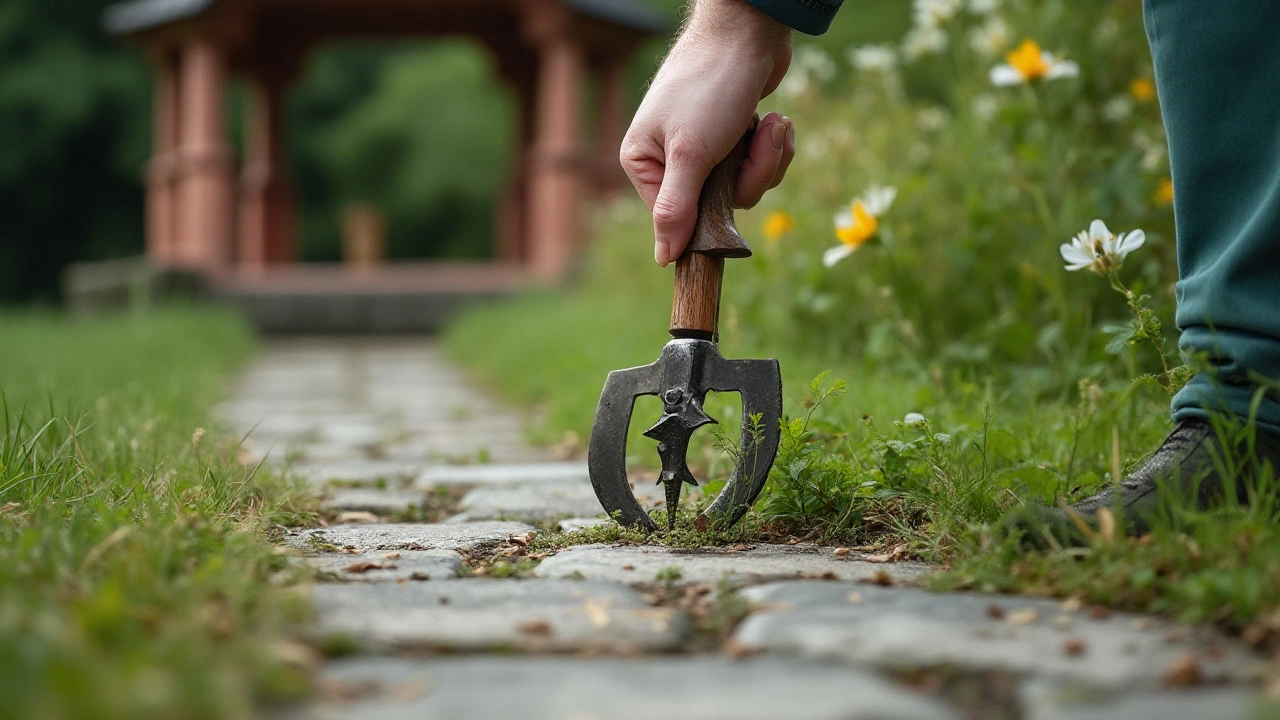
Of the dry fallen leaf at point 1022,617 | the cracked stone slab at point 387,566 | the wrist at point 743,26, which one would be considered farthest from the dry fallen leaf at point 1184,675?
the wrist at point 743,26

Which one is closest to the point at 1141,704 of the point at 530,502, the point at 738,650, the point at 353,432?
the point at 738,650

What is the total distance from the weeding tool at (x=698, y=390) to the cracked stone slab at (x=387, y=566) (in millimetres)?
266

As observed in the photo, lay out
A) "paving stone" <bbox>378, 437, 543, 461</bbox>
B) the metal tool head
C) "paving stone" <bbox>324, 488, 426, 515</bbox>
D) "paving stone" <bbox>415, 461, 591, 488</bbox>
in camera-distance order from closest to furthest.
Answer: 1. the metal tool head
2. "paving stone" <bbox>324, 488, 426, 515</bbox>
3. "paving stone" <bbox>415, 461, 591, 488</bbox>
4. "paving stone" <bbox>378, 437, 543, 461</bbox>

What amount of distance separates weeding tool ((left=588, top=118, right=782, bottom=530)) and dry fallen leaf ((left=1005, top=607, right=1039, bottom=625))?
51 centimetres

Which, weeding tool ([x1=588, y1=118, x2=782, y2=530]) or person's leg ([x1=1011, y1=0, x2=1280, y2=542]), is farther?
weeding tool ([x1=588, y1=118, x2=782, y2=530])

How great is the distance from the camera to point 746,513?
1866mm

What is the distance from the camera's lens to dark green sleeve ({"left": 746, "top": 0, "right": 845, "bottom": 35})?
184 cm

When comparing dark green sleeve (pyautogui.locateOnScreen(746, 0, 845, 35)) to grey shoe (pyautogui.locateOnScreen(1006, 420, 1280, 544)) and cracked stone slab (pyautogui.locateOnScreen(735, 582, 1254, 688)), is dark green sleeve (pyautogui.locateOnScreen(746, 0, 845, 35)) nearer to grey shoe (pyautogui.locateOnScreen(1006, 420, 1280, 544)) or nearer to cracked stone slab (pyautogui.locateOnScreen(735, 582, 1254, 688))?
grey shoe (pyautogui.locateOnScreen(1006, 420, 1280, 544))

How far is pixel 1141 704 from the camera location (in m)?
1.01

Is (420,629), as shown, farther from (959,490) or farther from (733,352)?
(733,352)

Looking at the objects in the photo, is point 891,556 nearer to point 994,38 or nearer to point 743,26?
point 743,26

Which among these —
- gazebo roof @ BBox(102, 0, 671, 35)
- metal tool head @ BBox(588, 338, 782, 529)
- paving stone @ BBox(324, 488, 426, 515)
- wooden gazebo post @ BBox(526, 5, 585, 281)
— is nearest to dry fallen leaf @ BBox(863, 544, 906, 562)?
metal tool head @ BBox(588, 338, 782, 529)

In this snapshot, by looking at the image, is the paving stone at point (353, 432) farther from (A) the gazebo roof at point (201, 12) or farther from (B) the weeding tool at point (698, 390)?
(A) the gazebo roof at point (201, 12)

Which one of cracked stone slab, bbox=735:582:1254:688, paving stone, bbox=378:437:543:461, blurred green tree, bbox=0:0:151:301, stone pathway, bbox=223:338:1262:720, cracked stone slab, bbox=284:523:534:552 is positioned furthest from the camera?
blurred green tree, bbox=0:0:151:301
